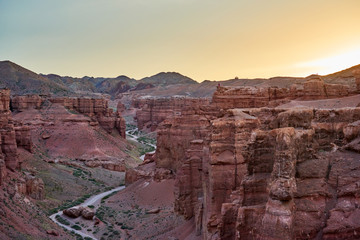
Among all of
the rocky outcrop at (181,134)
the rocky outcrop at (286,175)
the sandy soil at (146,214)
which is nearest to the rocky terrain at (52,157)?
the sandy soil at (146,214)

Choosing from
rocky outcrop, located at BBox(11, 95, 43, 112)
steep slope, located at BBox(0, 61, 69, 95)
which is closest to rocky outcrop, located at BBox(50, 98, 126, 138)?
rocky outcrop, located at BBox(11, 95, 43, 112)

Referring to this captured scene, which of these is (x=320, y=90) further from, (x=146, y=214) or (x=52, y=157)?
(x=52, y=157)

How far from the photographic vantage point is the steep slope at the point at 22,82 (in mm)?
97519

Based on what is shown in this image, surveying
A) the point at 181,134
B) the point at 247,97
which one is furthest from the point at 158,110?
the point at 181,134

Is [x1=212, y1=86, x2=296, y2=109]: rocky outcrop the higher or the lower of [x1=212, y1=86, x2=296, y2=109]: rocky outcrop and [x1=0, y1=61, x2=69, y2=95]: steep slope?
the lower

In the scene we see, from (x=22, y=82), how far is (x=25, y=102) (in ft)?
122

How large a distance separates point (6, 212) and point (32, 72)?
10219 cm

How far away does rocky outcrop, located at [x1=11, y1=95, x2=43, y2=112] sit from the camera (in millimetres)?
70938

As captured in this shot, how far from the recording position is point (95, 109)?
260ft

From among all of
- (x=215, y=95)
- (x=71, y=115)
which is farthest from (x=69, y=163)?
(x=215, y=95)

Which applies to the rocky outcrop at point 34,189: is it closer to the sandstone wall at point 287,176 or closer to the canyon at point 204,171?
the canyon at point 204,171

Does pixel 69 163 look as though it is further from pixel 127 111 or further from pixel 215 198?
pixel 127 111

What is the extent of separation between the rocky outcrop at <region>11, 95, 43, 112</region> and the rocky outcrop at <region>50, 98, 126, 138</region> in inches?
145

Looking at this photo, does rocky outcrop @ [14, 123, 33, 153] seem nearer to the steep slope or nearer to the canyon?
the canyon
